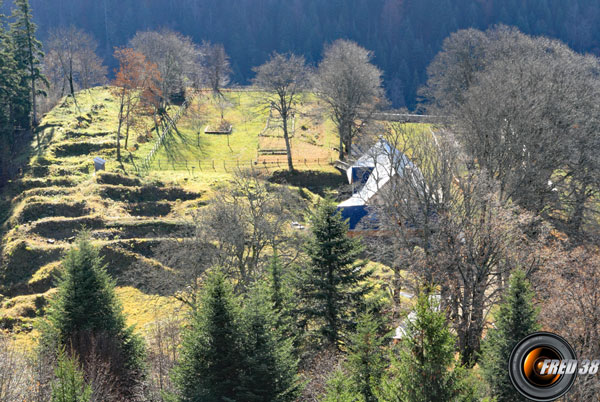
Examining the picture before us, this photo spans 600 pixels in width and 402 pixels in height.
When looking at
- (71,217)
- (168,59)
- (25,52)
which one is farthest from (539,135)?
(25,52)

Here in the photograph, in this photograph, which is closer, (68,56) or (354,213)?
(354,213)

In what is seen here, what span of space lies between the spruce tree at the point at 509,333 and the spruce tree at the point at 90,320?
45.2 feet

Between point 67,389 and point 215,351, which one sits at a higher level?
point 67,389

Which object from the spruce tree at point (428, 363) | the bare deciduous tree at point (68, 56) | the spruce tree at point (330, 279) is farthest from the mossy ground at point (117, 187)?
the spruce tree at point (428, 363)

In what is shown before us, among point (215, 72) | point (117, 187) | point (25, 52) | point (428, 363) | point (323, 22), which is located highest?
point (323, 22)

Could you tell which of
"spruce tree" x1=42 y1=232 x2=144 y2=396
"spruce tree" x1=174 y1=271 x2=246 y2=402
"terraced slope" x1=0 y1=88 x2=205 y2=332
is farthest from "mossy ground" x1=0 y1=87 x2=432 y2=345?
"spruce tree" x1=174 y1=271 x2=246 y2=402

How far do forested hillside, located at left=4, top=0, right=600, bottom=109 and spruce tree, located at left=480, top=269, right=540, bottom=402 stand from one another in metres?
97.9

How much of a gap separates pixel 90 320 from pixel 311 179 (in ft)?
96.1

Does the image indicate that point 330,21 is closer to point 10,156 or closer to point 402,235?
point 10,156

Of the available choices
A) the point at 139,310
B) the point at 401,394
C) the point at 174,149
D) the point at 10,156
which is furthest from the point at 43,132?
the point at 401,394

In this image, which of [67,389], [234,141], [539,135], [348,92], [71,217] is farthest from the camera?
[234,141]

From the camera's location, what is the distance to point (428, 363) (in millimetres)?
11555

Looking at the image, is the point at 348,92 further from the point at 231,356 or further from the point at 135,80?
the point at 231,356

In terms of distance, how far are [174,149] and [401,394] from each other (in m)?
43.5
